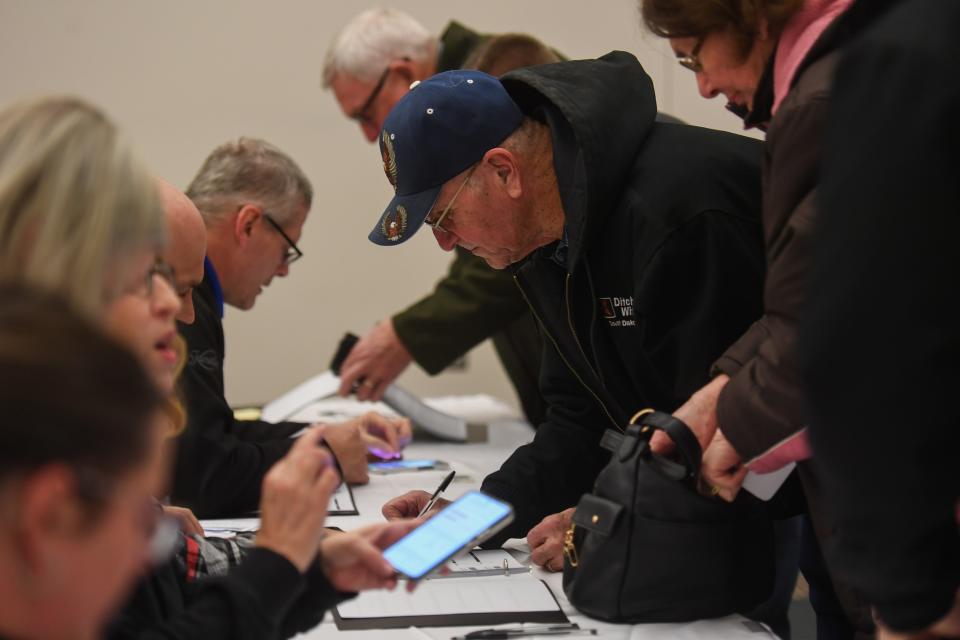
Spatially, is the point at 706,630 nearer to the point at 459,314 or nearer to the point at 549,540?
the point at 549,540

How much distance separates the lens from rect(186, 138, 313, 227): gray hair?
272 centimetres

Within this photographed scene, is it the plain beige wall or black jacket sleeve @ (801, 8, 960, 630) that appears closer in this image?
black jacket sleeve @ (801, 8, 960, 630)

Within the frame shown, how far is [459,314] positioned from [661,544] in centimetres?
179

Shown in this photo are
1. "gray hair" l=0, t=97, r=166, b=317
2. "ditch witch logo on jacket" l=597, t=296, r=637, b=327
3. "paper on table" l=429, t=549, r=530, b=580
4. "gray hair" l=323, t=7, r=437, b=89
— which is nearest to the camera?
"gray hair" l=0, t=97, r=166, b=317

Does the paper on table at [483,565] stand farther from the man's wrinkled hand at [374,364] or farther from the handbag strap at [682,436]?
the man's wrinkled hand at [374,364]

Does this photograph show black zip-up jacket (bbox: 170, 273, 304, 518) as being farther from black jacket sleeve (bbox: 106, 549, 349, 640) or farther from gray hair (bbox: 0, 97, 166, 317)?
gray hair (bbox: 0, 97, 166, 317)

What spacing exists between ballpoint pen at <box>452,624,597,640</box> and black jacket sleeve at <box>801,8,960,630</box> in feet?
1.91

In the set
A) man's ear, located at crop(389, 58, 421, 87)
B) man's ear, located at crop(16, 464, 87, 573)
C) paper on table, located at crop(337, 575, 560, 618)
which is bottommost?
paper on table, located at crop(337, 575, 560, 618)

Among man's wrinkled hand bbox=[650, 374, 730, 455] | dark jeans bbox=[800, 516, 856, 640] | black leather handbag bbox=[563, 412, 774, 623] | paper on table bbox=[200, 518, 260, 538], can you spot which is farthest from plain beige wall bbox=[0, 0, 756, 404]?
black leather handbag bbox=[563, 412, 774, 623]

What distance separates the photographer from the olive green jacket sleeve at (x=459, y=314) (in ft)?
10.8

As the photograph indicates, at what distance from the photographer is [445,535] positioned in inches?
59.9

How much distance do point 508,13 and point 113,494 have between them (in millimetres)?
4617

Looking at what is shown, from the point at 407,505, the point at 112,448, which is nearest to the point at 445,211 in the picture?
the point at 407,505

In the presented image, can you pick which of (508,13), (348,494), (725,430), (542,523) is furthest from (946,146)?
(508,13)
